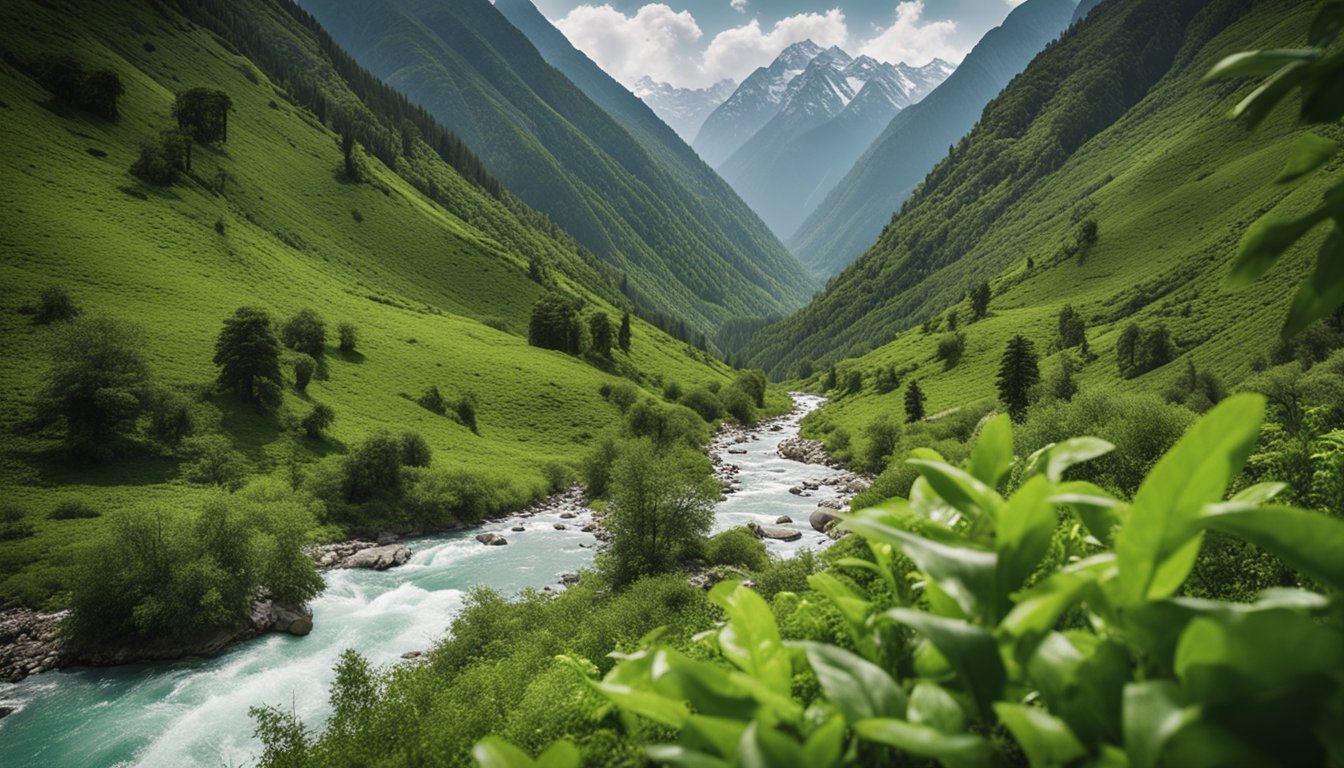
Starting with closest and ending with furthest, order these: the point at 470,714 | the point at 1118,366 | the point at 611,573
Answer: the point at 470,714, the point at 611,573, the point at 1118,366

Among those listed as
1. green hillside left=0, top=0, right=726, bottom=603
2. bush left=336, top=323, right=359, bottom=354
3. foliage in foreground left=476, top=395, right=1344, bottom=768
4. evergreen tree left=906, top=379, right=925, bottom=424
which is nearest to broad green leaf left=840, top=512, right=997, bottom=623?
foliage in foreground left=476, top=395, right=1344, bottom=768

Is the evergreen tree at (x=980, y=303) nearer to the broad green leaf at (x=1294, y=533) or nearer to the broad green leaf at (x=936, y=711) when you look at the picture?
the broad green leaf at (x=1294, y=533)

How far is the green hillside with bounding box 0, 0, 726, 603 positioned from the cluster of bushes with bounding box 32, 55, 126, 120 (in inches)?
104

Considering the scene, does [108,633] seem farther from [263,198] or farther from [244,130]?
[244,130]

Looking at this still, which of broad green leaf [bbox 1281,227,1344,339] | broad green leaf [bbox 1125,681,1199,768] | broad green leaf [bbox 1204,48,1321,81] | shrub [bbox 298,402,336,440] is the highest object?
shrub [bbox 298,402,336,440]

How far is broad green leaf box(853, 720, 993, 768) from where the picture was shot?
1228 mm

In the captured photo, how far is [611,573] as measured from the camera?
34344 mm

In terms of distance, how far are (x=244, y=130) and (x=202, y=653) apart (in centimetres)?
14326

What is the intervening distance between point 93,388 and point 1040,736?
2369 inches

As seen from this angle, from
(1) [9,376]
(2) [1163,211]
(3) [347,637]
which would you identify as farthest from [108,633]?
(2) [1163,211]

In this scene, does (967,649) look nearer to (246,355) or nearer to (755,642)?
(755,642)

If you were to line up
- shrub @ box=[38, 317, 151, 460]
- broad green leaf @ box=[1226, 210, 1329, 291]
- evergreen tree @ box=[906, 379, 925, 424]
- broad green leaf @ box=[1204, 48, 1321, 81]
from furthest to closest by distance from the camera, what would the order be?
evergreen tree @ box=[906, 379, 925, 424] < shrub @ box=[38, 317, 151, 460] < broad green leaf @ box=[1226, 210, 1329, 291] < broad green leaf @ box=[1204, 48, 1321, 81]

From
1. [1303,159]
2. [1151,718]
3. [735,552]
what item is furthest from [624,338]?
[1151,718]

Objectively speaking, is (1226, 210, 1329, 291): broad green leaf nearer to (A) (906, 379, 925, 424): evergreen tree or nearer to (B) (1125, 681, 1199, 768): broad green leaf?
(B) (1125, 681, 1199, 768): broad green leaf
